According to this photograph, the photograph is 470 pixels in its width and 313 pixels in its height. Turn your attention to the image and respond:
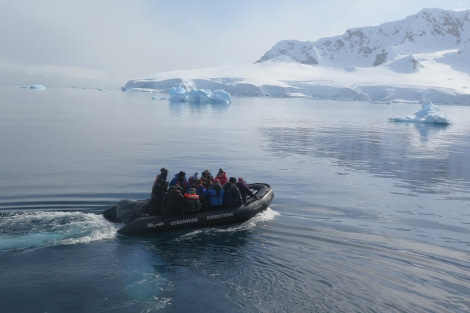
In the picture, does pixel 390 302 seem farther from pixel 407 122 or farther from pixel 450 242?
pixel 407 122

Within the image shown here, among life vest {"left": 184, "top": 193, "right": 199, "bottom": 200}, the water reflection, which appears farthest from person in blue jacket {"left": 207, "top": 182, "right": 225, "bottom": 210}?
the water reflection

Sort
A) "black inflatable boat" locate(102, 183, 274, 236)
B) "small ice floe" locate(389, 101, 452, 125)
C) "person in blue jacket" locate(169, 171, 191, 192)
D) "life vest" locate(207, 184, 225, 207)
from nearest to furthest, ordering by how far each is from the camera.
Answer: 1. "black inflatable boat" locate(102, 183, 274, 236)
2. "person in blue jacket" locate(169, 171, 191, 192)
3. "life vest" locate(207, 184, 225, 207)
4. "small ice floe" locate(389, 101, 452, 125)

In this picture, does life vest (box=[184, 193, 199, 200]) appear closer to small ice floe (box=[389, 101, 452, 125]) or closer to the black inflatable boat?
the black inflatable boat

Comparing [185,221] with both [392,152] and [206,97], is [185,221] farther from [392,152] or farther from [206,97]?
[206,97]

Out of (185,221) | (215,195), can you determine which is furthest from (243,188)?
(185,221)

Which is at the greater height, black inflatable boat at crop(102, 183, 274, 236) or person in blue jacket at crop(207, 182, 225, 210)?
person in blue jacket at crop(207, 182, 225, 210)

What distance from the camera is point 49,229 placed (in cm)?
1071

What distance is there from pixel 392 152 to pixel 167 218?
21.1m

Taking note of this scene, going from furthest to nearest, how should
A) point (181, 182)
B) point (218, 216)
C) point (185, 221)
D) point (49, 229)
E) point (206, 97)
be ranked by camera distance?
point (206, 97) → point (181, 182) → point (218, 216) → point (185, 221) → point (49, 229)

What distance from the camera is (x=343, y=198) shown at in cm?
1598

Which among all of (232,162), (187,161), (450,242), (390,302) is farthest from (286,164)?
(390,302)

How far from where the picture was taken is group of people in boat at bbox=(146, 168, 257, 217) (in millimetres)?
11844

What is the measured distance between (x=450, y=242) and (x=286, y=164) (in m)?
11.7

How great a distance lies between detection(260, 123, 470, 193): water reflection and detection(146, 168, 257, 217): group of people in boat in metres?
9.31
